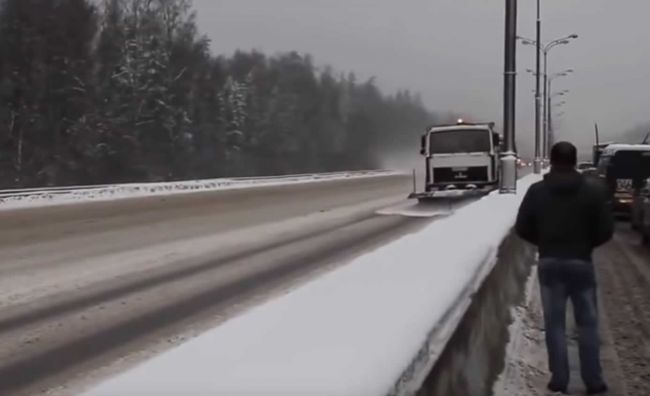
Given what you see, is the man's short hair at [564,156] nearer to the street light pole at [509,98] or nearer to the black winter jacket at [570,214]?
the black winter jacket at [570,214]

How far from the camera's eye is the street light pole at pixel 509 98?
21375 mm

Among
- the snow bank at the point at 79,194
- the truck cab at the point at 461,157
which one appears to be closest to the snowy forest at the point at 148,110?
the snow bank at the point at 79,194

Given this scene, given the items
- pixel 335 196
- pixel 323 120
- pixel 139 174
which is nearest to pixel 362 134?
pixel 323 120

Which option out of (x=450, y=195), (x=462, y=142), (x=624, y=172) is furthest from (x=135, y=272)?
(x=462, y=142)

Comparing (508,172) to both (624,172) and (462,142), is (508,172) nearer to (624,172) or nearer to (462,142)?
(624,172)

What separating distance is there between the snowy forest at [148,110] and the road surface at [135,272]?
112 ft

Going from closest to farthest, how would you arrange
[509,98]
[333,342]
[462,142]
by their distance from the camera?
[333,342] → [509,98] → [462,142]

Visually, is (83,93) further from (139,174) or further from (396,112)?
(396,112)

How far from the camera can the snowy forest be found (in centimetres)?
5994

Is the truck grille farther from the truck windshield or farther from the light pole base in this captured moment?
the light pole base

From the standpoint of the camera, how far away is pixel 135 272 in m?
13.7

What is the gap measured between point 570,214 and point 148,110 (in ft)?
217

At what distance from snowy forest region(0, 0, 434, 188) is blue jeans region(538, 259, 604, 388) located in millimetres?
51847

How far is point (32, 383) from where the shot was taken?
7.25 metres
